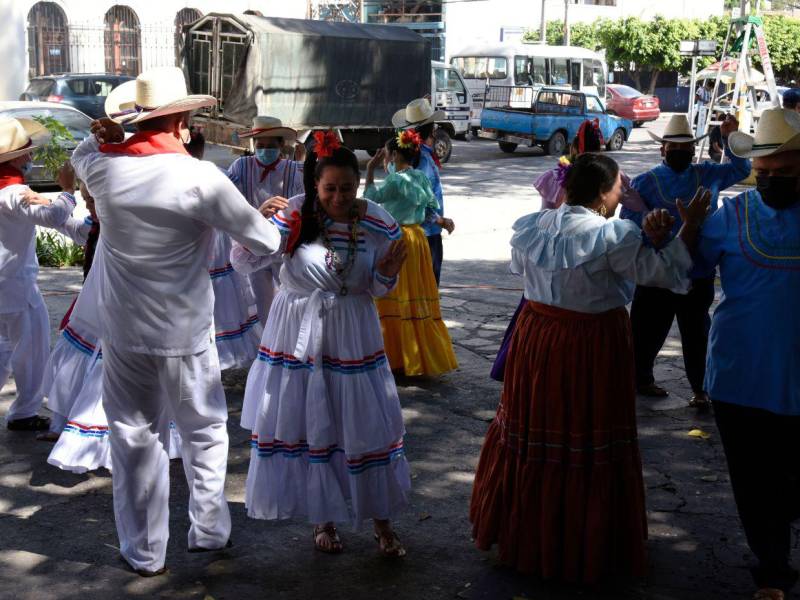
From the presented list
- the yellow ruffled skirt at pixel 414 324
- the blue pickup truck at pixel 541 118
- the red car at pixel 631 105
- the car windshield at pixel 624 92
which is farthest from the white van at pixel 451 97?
the yellow ruffled skirt at pixel 414 324

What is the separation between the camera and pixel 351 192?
450 centimetres

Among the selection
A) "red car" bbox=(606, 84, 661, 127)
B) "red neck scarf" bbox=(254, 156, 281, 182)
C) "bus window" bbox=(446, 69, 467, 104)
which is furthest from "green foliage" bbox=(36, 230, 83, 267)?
"red car" bbox=(606, 84, 661, 127)

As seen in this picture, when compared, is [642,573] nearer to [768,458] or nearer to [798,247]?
[768,458]

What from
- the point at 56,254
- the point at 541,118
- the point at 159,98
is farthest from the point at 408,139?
the point at 541,118

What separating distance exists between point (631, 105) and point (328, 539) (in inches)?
1354

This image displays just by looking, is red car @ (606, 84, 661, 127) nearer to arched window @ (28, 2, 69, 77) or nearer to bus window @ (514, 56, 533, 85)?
bus window @ (514, 56, 533, 85)

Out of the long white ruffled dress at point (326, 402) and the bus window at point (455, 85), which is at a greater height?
the bus window at point (455, 85)

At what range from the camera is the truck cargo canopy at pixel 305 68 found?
→ 20.5 metres

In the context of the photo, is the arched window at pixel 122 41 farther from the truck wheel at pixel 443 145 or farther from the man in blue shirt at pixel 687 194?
the man in blue shirt at pixel 687 194

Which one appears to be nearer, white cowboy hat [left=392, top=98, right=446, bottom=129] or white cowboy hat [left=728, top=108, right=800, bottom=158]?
Answer: white cowboy hat [left=728, top=108, right=800, bottom=158]

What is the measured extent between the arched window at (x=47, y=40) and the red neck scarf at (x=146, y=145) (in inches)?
→ 1198

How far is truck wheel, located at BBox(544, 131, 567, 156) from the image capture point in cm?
2486

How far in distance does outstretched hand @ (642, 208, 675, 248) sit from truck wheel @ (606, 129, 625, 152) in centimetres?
2360

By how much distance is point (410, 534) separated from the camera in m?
4.78
